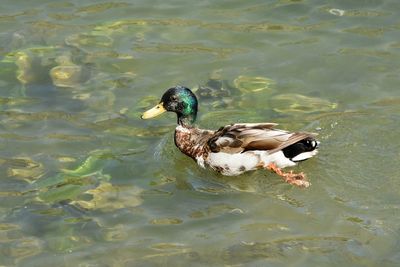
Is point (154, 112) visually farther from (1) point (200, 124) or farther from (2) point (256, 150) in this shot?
(2) point (256, 150)

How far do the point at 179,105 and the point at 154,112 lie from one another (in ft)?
0.99

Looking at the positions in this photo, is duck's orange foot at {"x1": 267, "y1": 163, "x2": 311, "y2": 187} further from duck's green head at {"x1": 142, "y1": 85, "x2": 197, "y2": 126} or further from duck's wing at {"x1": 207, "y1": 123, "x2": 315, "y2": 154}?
duck's green head at {"x1": 142, "y1": 85, "x2": 197, "y2": 126}

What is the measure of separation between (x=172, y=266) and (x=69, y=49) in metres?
5.08

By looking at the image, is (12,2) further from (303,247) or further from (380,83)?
(303,247)

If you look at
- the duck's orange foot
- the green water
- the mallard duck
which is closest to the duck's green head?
the green water

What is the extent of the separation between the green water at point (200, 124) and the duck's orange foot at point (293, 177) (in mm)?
82

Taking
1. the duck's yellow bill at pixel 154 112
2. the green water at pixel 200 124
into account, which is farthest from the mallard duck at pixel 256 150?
the duck's yellow bill at pixel 154 112

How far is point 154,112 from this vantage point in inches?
387

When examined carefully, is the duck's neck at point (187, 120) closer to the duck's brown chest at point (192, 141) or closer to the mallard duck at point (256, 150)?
the duck's brown chest at point (192, 141)

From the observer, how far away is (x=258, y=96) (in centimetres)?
1058

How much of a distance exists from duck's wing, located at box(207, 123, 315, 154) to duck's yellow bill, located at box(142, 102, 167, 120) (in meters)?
0.93

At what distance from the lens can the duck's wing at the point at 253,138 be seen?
8.80 metres

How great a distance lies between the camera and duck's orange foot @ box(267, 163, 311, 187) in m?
8.66

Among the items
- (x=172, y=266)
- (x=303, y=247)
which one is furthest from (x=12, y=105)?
(x=303, y=247)
